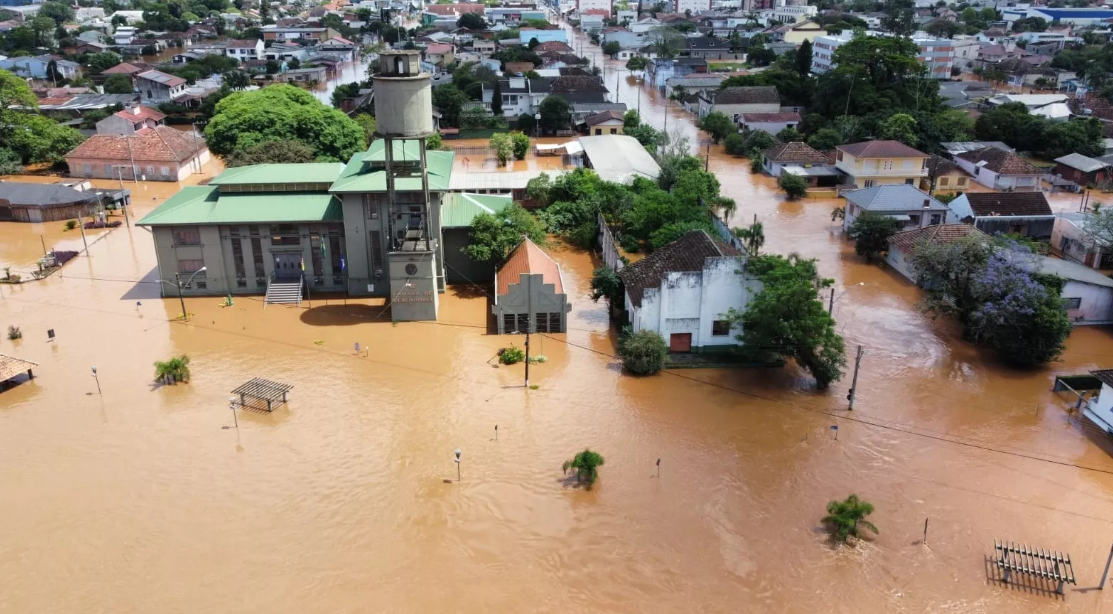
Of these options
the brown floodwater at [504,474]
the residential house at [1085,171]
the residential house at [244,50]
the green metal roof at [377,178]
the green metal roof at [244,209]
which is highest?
the residential house at [244,50]

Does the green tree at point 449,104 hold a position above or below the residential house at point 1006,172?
above

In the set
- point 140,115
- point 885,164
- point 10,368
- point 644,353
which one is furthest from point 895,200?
point 140,115

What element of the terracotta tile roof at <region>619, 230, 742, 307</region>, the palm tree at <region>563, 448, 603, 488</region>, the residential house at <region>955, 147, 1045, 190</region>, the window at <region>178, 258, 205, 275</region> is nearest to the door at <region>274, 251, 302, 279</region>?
the window at <region>178, 258, 205, 275</region>

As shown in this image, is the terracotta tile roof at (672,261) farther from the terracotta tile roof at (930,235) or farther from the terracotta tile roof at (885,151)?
the terracotta tile roof at (885,151)

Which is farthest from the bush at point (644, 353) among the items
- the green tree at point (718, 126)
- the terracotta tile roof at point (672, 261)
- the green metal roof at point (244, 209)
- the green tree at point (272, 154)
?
the green tree at point (718, 126)

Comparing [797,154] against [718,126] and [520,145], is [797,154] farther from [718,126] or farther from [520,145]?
[520,145]

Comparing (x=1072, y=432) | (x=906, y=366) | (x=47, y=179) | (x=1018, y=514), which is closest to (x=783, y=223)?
(x=906, y=366)

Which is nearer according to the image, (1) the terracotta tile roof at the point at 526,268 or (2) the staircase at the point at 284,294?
(1) the terracotta tile roof at the point at 526,268
